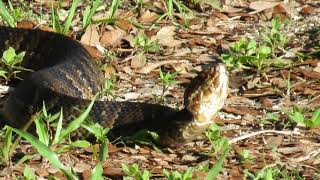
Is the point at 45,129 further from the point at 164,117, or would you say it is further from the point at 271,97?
the point at 271,97

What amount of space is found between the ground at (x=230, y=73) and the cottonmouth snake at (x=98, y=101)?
14 cm

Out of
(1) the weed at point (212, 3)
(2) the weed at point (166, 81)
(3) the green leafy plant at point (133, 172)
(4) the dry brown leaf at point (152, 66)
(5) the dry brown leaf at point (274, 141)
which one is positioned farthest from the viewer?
(1) the weed at point (212, 3)

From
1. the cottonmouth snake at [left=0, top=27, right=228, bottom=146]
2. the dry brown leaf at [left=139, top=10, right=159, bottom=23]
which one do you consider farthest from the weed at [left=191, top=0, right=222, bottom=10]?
the cottonmouth snake at [left=0, top=27, right=228, bottom=146]

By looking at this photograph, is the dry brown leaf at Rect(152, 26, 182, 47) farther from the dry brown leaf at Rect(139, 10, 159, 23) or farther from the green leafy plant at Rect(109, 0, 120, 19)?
the green leafy plant at Rect(109, 0, 120, 19)

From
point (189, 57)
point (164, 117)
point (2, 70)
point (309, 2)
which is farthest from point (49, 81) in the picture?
point (309, 2)

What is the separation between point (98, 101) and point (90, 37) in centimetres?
161

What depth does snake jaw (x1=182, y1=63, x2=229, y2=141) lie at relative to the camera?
477 centimetres

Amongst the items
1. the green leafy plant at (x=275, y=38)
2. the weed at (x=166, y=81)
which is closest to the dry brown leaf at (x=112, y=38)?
the weed at (x=166, y=81)

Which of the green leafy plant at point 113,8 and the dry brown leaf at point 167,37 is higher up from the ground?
the green leafy plant at point 113,8

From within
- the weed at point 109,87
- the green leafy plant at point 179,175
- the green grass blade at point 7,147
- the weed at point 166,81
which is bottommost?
the green leafy plant at point 179,175

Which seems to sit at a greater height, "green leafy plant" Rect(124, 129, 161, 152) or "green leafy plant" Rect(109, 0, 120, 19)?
"green leafy plant" Rect(109, 0, 120, 19)

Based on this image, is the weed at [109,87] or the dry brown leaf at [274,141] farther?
the weed at [109,87]

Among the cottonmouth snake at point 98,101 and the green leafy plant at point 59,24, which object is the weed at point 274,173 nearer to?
the cottonmouth snake at point 98,101

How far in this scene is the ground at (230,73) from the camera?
4.62 metres
